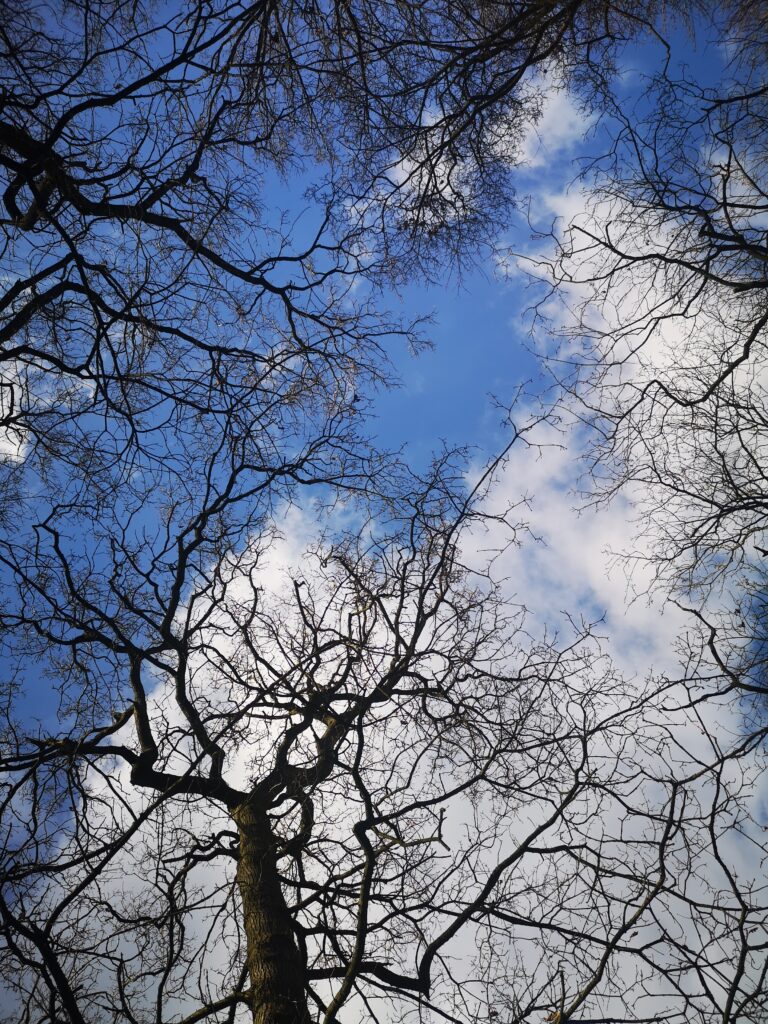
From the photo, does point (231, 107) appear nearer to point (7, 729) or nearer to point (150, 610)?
point (150, 610)

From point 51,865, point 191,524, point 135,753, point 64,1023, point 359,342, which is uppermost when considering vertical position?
point 359,342

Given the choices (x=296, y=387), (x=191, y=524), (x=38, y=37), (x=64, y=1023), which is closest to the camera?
(x=38, y=37)

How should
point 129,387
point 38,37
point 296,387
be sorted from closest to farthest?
point 38,37
point 129,387
point 296,387

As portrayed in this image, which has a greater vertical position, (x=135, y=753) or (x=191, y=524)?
(x=191, y=524)

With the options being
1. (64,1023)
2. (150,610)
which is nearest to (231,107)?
(150,610)

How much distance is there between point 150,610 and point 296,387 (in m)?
2.04

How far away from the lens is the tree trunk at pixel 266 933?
3.56 metres

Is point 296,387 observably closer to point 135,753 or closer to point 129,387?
point 129,387

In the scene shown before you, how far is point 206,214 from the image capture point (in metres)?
4.02

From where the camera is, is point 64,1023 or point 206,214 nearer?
point 64,1023

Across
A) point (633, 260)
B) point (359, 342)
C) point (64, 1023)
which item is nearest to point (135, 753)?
point (64, 1023)

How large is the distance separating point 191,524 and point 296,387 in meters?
1.33

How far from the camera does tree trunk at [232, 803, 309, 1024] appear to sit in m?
3.56

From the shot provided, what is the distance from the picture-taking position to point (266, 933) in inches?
152
